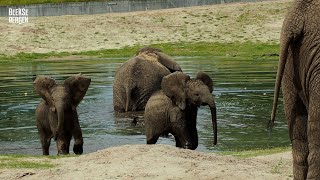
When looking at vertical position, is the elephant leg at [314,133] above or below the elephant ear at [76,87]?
above

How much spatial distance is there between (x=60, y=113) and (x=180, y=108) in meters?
2.16

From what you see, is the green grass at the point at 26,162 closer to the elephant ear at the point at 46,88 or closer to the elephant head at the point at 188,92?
the elephant ear at the point at 46,88

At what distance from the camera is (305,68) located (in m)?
8.59

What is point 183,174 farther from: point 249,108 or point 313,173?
point 249,108

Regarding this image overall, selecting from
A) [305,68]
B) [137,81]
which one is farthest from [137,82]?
[305,68]

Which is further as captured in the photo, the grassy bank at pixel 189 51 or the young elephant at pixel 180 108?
the grassy bank at pixel 189 51

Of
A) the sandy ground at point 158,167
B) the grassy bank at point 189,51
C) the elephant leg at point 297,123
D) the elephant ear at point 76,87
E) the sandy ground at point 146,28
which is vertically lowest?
the grassy bank at point 189,51

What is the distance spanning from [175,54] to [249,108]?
924 inches

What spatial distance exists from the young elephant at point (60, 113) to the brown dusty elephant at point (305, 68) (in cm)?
786

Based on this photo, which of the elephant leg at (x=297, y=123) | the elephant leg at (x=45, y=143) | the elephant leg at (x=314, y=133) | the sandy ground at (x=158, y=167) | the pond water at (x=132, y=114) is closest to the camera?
the elephant leg at (x=314, y=133)

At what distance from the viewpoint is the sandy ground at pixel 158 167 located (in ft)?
37.0

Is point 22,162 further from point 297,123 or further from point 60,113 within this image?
point 297,123

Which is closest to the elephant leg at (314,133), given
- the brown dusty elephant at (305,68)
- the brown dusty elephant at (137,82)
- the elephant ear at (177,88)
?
the brown dusty elephant at (305,68)

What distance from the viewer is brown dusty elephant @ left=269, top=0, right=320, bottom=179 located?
27.7 feet
